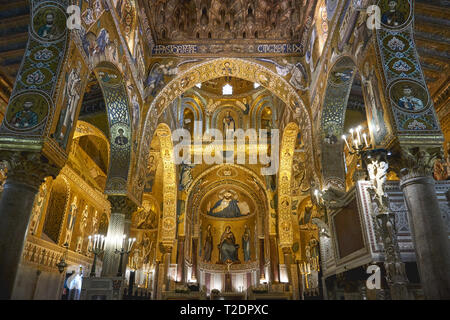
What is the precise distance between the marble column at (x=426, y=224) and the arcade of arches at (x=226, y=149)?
22mm

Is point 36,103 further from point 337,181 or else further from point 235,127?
point 235,127

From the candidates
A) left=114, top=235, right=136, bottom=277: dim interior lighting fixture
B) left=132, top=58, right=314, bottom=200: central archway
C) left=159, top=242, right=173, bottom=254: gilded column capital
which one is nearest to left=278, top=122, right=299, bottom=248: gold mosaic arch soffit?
left=132, top=58, right=314, bottom=200: central archway

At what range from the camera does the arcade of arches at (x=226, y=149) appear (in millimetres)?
5027

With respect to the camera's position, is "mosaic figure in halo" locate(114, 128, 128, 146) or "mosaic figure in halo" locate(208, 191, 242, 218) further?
"mosaic figure in halo" locate(208, 191, 242, 218)

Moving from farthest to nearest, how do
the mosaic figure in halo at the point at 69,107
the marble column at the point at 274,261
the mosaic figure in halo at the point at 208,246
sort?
1. the mosaic figure in halo at the point at 208,246
2. the marble column at the point at 274,261
3. the mosaic figure in halo at the point at 69,107

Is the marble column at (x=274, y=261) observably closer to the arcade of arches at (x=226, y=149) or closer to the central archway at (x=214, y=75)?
the arcade of arches at (x=226, y=149)

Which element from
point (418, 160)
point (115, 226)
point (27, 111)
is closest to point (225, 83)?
point (115, 226)

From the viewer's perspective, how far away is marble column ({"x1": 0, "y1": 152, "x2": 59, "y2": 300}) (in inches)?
177

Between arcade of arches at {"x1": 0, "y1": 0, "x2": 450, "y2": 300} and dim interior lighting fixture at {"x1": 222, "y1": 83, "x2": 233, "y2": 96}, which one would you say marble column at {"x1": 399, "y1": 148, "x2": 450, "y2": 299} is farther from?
dim interior lighting fixture at {"x1": 222, "y1": 83, "x2": 233, "y2": 96}

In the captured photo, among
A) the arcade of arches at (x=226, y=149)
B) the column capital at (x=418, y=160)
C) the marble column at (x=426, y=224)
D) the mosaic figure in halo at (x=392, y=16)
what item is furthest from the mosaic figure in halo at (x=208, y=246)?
the mosaic figure in halo at (x=392, y=16)

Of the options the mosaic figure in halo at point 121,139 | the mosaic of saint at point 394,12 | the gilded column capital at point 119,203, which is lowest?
the gilded column capital at point 119,203

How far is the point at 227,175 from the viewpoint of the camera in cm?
1877

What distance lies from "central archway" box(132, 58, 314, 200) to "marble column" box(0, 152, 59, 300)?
4789 millimetres
